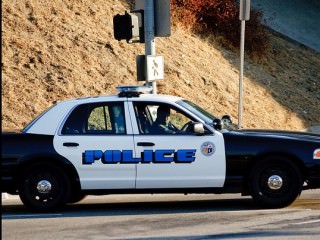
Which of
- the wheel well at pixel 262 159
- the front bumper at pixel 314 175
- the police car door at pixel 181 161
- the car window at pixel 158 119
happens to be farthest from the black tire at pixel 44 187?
the front bumper at pixel 314 175

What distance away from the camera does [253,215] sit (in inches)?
395

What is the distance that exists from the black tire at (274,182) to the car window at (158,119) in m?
1.01

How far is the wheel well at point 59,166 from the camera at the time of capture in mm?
10320

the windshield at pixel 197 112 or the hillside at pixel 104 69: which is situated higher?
the hillside at pixel 104 69

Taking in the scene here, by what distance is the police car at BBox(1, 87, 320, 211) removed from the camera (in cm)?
1033

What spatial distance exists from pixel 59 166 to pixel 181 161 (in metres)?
1.52

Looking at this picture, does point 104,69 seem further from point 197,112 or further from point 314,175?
point 314,175

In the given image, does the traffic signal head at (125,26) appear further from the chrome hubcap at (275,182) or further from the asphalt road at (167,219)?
the chrome hubcap at (275,182)

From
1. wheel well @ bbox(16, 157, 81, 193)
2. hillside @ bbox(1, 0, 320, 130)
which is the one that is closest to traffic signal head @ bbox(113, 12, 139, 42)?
hillside @ bbox(1, 0, 320, 130)

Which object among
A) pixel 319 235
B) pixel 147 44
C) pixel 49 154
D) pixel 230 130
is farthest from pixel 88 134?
pixel 147 44

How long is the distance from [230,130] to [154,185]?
4.09 feet

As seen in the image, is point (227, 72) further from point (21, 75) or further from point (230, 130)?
point (230, 130)

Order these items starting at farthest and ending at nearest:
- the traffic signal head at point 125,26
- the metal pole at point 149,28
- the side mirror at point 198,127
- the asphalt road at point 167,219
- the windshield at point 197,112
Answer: the metal pole at point 149,28
the traffic signal head at point 125,26
the windshield at point 197,112
the side mirror at point 198,127
the asphalt road at point 167,219

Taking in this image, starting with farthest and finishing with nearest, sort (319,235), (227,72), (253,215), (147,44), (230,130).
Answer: (227,72), (147,44), (230,130), (253,215), (319,235)
